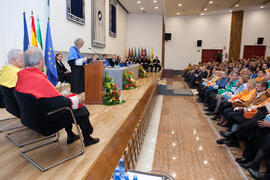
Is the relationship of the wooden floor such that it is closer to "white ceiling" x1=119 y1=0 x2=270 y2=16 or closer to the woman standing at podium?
the woman standing at podium

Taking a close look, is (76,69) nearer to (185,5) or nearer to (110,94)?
(110,94)

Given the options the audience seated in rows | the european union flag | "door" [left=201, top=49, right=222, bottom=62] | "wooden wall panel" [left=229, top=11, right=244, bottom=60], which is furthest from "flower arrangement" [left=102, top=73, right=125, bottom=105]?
"wooden wall panel" [left=229, top=11, right=244, bottom=60]

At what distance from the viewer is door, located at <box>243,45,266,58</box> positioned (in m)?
14.0

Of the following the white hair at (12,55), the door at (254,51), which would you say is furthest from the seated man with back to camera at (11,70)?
the door at (254,51)

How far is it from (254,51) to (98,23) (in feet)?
37.8

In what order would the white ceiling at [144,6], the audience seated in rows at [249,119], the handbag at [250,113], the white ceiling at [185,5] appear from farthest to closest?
the white ceiling at [185,5]
the white ceiling at [144,6]
the handbag at [250,113]
the audience seated in rows at [249,119]

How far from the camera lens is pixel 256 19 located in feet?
45.2

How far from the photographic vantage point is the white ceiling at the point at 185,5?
11.5m

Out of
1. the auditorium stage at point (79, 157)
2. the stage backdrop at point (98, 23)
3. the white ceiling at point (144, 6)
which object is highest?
the white ceiling at point (144, 6)

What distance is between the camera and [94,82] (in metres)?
4.00

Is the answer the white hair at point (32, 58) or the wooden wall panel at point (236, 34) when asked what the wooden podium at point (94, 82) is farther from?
the wooden wall panel at point (236, 34)

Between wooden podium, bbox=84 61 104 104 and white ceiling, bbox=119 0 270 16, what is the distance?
28.1ft

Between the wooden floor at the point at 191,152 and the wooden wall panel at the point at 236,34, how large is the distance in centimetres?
1180

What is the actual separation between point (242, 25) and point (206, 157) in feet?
46.7
